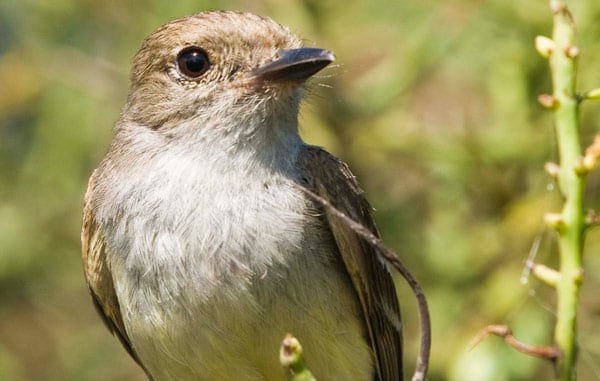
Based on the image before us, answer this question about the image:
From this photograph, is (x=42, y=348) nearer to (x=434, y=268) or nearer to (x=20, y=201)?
(x=20, y=201)

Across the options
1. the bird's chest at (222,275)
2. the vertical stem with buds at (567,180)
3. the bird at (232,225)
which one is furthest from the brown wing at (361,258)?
the vertical stem with buds at (567,180)

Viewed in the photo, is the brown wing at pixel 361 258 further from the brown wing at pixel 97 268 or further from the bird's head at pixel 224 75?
the brown wing at pixel 97 268

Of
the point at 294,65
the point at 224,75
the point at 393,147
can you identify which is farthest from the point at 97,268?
the point at 393,147

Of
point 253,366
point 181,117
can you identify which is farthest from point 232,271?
point 181,117

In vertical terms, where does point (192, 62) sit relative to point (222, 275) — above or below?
Result: above

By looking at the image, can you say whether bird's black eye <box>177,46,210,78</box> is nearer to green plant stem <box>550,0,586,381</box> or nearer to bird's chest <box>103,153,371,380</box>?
bird's chest <box>103,153,371,380</box>

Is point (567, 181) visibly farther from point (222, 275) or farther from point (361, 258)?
point (361, 258)

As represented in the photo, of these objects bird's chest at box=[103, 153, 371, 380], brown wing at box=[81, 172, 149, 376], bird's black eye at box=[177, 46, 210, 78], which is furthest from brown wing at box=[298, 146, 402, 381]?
brown wing at box=[81, 172, 149, 376]
